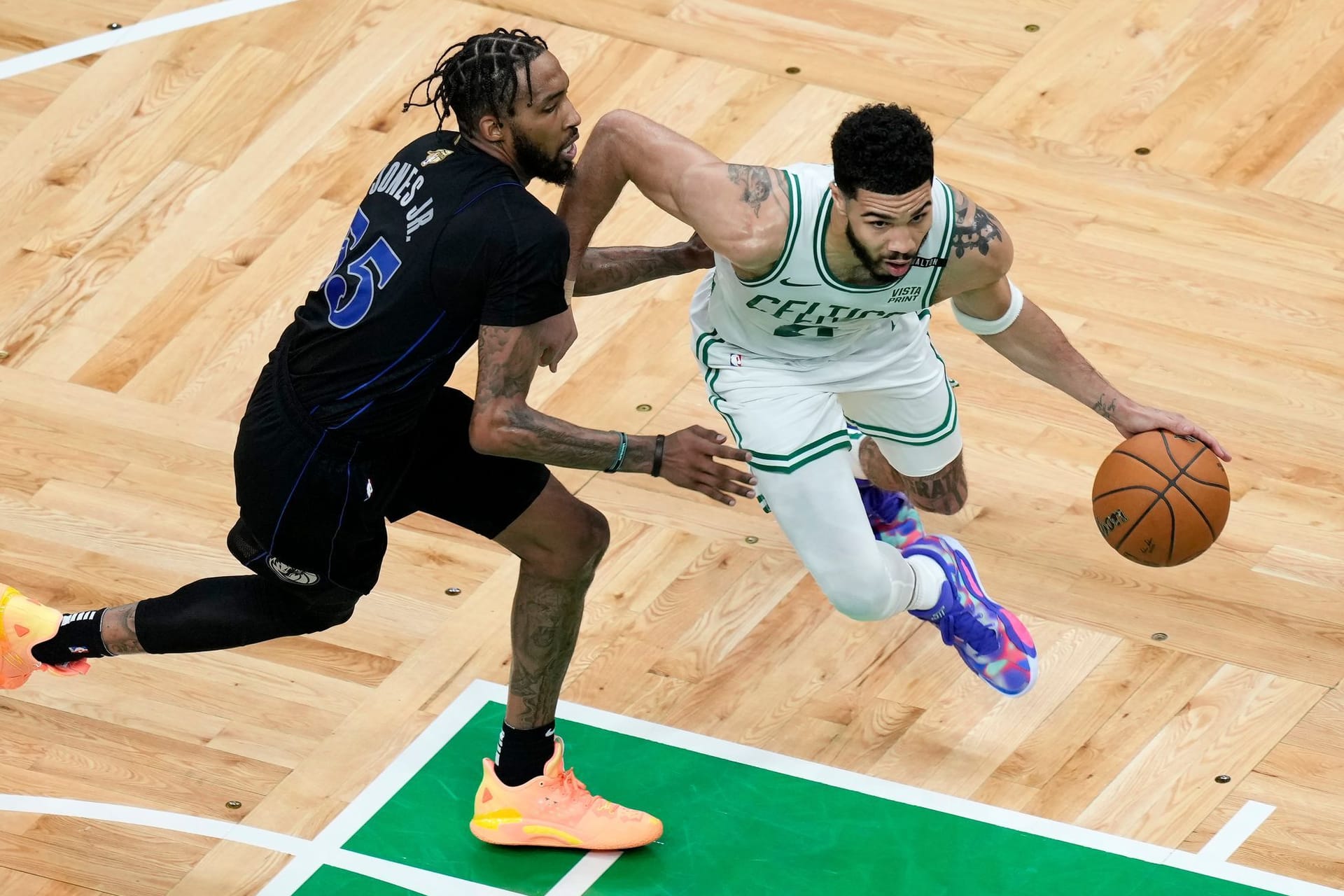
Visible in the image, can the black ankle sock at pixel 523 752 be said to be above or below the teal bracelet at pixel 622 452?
below

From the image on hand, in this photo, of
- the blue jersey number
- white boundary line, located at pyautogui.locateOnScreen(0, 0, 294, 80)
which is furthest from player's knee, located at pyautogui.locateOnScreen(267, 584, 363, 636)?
white boundary line, located at pyautogui.locateOnScreen(0, 0, 294, 80)

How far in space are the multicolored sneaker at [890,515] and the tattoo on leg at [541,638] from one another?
1.26m

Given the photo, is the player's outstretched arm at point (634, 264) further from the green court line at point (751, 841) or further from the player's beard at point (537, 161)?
the green court line at point (751, 841)

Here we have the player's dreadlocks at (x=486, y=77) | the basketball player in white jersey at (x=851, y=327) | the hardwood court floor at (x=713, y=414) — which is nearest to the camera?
the player's dreadlocks at (x=486, y=77)

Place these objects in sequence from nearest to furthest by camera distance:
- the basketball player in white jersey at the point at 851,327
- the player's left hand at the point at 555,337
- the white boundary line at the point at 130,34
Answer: the player's left hand at the point at 555,337 < the basketball player in white jersey at the point at 851,327 < the white boundary line at the point at 130,34

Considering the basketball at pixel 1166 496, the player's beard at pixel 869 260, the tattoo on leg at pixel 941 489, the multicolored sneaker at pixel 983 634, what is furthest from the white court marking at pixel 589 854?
the player's beard at pixel 869 260

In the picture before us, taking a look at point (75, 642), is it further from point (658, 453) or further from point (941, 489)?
point (941, 489)

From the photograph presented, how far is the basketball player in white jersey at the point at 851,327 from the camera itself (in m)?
→ 5.89

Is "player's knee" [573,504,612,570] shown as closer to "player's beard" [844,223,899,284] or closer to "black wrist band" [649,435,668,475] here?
"black wrist band" [649,435,668,475]

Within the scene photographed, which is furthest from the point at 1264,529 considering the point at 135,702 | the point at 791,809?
the point at 135,702

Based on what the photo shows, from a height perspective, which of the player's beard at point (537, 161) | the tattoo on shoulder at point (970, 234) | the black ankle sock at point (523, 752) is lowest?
the black ankle sock at point (523, 752)

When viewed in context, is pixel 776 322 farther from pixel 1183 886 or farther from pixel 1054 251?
pixel 1054 251

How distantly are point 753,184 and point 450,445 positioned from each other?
43.2 inches

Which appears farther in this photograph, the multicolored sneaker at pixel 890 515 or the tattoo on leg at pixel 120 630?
the multicolored sneaker at pixel 890 515
